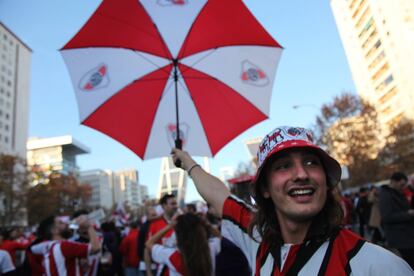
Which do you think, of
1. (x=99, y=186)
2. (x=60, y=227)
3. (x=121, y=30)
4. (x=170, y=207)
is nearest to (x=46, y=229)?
(x=60, y=227)

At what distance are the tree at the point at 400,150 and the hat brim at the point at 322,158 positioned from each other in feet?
140

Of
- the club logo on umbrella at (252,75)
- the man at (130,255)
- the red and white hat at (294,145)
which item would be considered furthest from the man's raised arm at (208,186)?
the man at (130,255)

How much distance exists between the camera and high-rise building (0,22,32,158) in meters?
75.7

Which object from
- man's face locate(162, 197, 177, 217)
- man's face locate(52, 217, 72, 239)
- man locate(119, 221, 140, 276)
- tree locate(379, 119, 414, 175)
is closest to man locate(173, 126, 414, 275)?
man's face locate(52, 217, 72, 239)

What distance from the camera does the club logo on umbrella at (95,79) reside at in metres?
3.45

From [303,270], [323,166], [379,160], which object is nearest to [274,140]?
[323,166]

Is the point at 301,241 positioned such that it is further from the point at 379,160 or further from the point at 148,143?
the point at 379,160

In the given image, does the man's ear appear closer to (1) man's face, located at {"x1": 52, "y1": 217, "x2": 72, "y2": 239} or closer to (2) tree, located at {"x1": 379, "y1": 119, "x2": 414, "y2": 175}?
(1) man's face, located at {"x1": 52, "y1": 217, "x2": 72, "y2": 239}

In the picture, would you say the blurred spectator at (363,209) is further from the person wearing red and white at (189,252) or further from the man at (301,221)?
the man at (301,221)

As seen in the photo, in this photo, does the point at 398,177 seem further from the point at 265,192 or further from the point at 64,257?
the point at 64,257

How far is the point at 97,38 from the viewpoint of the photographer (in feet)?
11.0

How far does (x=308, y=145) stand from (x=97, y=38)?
92.7 inches

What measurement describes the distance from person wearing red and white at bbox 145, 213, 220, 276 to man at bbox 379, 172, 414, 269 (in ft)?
8.95

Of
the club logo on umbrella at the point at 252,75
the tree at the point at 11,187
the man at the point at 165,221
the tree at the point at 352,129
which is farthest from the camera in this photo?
the tree at the point at 11,187
